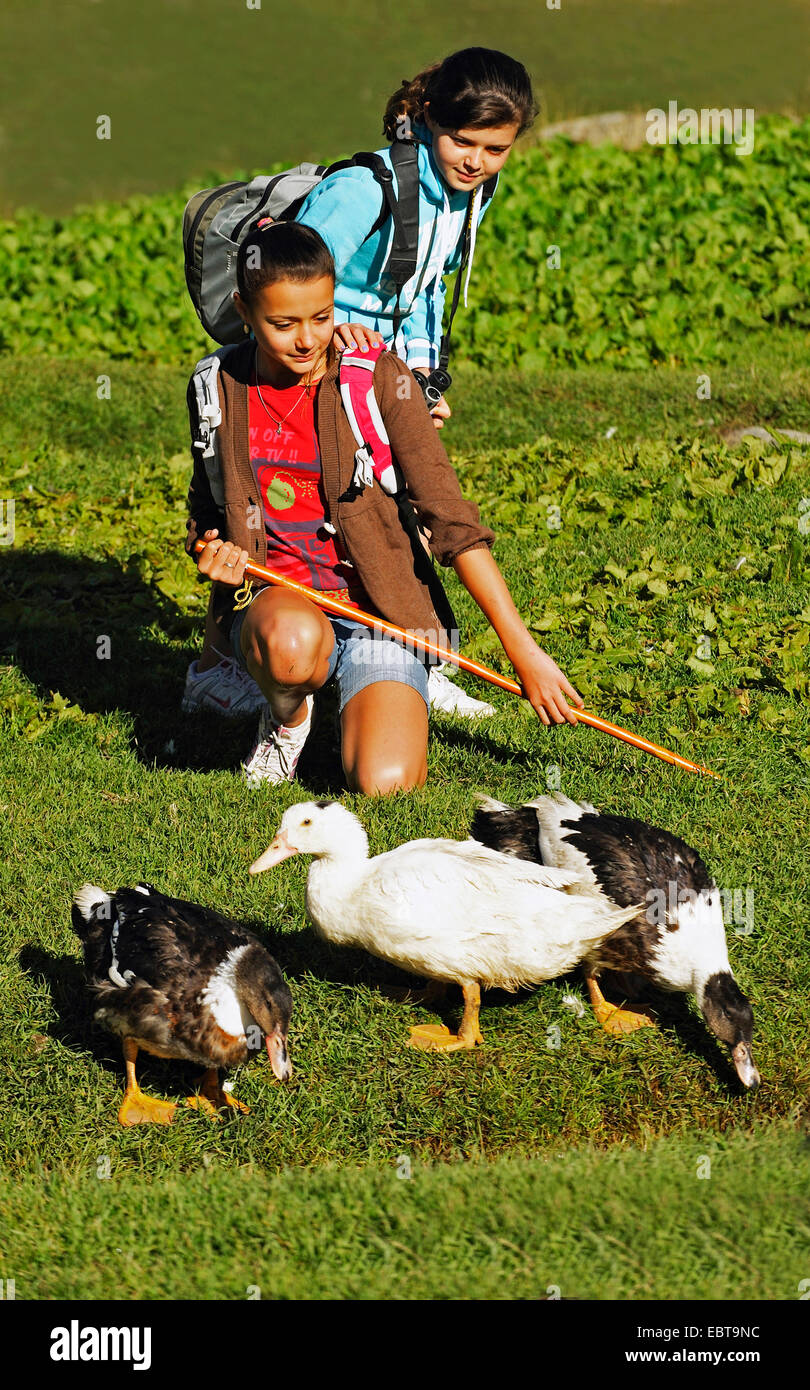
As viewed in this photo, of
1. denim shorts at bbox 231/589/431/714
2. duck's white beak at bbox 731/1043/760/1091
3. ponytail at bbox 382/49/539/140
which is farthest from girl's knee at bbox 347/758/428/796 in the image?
ponytail at bbox 382/49/539/140

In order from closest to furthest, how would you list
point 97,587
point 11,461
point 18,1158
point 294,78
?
point 18,1158
point 97,587
point 11,461
point 294,78

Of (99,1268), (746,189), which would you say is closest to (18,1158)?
(99,1268)

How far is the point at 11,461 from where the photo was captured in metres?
9.44

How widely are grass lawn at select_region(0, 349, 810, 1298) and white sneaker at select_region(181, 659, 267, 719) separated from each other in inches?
4.4

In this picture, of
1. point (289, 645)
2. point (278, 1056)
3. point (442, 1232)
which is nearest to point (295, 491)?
point (289, 645)

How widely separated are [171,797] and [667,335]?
858 cm

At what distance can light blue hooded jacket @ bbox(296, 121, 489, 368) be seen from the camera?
16.3ft

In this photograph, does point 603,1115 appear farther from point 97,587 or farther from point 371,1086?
point 97,587

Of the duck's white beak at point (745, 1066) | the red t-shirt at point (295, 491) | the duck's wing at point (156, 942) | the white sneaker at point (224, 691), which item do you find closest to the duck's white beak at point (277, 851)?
the duck's wing at point (156, 942)

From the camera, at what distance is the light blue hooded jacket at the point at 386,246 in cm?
496

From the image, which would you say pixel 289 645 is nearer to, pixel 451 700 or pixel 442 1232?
pixel 451 700

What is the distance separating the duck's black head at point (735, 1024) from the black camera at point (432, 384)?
2.84 meters

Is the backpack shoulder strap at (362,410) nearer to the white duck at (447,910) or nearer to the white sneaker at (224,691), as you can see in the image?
the white sneaker at (224,691)

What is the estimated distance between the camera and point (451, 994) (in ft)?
13.5
